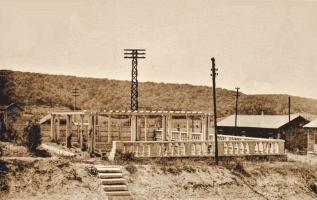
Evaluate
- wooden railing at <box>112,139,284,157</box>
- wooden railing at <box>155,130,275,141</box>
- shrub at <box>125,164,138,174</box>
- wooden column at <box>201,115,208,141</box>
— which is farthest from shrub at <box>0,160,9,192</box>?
wooden column at <box>201,115,208,141</box>

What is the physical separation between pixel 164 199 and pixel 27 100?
5572 cm

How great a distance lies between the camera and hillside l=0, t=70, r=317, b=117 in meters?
73.6

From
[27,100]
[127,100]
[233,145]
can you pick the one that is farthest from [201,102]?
[233,145]

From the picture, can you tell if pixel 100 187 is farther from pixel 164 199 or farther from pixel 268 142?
pixel 268 142

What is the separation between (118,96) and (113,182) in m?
67.0

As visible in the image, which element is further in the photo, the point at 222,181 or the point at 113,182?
the point at 222,181

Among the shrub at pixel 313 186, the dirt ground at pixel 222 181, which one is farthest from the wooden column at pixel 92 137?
the shrub at pixel 313 186

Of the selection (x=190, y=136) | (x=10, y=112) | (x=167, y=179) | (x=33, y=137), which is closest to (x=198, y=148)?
(x=190, y=136)

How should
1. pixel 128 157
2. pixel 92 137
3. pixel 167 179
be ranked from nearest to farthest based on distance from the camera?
pixel 167 179, pixel 128 157, pixel 92 137

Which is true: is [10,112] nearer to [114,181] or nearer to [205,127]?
[205,127]

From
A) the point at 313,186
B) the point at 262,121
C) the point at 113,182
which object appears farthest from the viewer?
the point at 262,121

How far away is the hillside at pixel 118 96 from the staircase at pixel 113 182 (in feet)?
157

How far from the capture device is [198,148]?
23469 millimetres

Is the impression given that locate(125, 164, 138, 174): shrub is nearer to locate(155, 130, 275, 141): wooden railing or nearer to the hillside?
locate(155, 130, 275, 141): wooden railing
